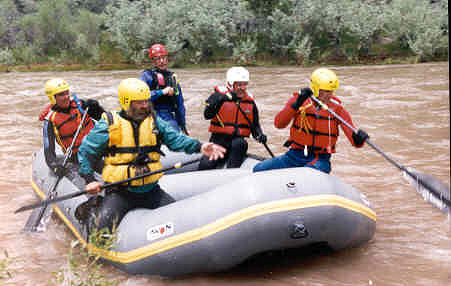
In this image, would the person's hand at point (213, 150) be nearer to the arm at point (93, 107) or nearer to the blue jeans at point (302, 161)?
the blue jeans at point (302, 161)

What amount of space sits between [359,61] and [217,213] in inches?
680

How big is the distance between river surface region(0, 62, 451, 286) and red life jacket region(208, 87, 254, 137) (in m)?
1.44

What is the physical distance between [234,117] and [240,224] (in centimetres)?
177

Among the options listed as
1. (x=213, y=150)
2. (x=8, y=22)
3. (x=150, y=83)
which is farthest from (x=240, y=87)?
(x=8, y=22)

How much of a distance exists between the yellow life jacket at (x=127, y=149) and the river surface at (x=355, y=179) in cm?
Answer: 75

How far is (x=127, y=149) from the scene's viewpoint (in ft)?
11.8

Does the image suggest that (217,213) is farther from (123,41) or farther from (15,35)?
(15,35)

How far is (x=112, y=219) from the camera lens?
3.67 meters

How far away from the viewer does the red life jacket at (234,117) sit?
4906 millimetres

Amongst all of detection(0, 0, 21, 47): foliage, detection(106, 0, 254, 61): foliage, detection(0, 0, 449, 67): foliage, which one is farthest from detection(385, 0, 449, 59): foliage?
detection(0, 0, 21, 47): foliage

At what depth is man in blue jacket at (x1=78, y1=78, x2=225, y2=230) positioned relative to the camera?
353cm

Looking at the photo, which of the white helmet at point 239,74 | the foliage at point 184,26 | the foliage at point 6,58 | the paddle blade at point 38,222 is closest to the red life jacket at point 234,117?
the white helmet at point 239,74

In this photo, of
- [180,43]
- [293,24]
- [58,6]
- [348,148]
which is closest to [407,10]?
[293,24]

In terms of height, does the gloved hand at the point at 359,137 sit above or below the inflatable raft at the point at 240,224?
above
